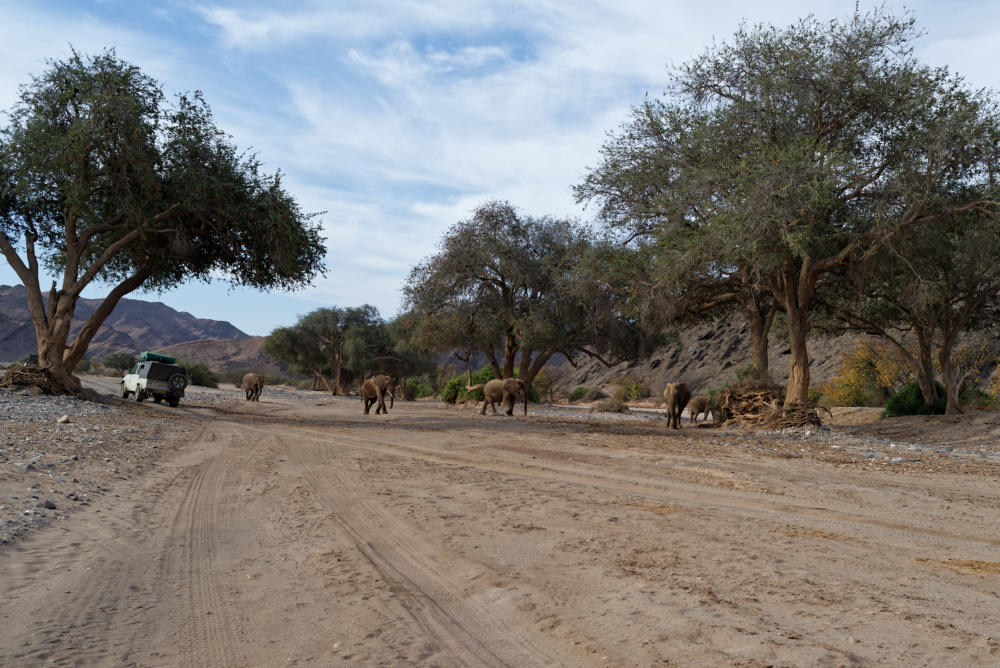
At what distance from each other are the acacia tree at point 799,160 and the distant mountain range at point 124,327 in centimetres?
9961

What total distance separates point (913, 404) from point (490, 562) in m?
22.6

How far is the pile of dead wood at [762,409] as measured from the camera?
15625 millimetres

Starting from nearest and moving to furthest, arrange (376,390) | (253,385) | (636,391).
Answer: (376,390) → (253,385) → (636,391)

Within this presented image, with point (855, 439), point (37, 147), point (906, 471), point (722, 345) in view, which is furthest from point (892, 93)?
point (722, 345)

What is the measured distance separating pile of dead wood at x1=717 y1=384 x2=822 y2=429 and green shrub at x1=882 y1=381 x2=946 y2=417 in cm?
788

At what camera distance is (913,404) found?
22.1m

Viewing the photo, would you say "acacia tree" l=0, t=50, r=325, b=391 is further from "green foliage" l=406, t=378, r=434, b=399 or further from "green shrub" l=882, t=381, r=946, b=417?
"green foliage" l=406, t=378, r=434, b=399

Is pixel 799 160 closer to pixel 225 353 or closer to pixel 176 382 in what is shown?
pixel 176 382

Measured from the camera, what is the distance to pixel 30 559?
437cm

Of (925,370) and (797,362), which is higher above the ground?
(925,370)

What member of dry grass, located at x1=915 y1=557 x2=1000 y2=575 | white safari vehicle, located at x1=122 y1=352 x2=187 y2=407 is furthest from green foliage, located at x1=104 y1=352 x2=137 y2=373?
dry grass, located at x1=915 y1=557 x2=1000 y2=575

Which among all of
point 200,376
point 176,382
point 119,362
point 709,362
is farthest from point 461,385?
point 119,362

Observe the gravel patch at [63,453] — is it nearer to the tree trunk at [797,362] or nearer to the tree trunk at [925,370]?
the tree trunk at [797,362]

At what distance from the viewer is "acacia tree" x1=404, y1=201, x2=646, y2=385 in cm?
2555
